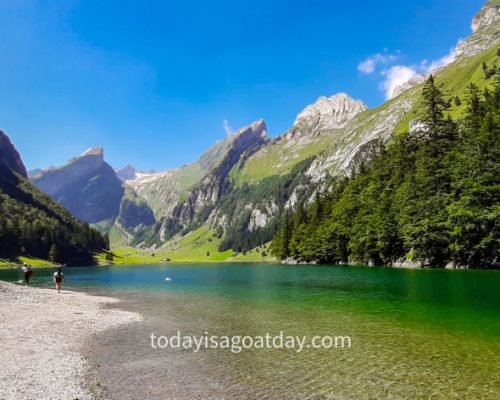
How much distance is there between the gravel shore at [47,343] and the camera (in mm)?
15562

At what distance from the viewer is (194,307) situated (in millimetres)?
41188

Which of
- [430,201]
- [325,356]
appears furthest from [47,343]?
[430,201]

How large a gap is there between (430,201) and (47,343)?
287 feet

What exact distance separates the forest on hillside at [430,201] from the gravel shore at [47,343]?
7301 cm

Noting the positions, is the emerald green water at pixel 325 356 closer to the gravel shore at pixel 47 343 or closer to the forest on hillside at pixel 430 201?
the gravel shore at pixel 47 343

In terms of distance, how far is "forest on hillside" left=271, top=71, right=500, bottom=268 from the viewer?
78.6m


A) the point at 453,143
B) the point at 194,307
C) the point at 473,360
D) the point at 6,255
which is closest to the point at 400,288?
the point at 194,307

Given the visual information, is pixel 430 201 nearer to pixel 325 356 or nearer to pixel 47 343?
pixel 325 356

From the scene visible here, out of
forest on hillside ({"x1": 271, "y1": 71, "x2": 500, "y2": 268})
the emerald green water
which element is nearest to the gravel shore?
the emerald green water

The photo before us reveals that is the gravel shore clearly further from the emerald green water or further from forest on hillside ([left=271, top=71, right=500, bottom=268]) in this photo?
forest on hillside ([left=271, top=71, right=500, bottom=268])

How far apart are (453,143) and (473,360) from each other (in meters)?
90.9

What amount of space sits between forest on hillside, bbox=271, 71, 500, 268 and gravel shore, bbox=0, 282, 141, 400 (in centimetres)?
7301

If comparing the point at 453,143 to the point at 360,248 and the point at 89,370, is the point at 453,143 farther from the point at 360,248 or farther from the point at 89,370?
the point at 89,370

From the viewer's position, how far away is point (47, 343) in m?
24.0
